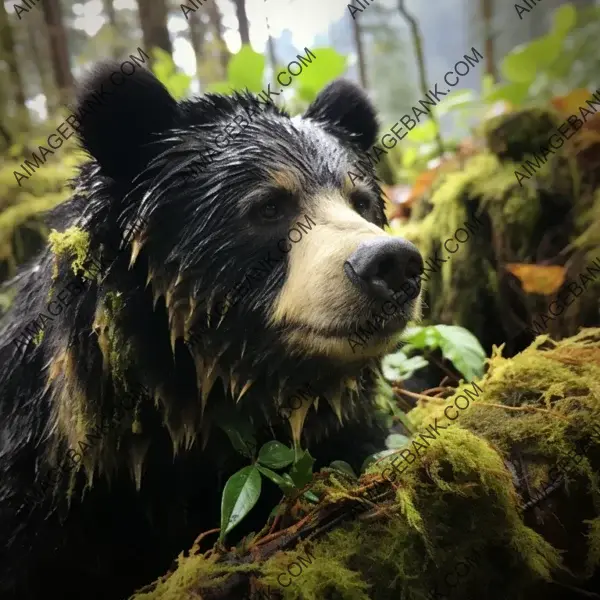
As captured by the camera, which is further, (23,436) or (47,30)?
(47,30)

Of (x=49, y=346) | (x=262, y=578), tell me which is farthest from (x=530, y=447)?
(x=49, y=346)

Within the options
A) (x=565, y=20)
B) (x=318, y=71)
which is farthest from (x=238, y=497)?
(x=565, y=20)

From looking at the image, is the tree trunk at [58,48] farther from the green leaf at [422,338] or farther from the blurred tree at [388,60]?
the green leaf at [422,338]

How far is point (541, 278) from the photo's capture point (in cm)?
306

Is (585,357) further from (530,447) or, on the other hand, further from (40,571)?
(40,571)

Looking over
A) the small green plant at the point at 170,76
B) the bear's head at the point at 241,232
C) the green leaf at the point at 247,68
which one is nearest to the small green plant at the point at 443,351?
the bear's head at the point at 241,232

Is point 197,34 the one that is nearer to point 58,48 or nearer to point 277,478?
point 58,48

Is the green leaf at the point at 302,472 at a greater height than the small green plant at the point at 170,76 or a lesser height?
lesser

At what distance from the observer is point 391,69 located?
325 inches

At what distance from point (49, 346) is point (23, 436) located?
12.7 inches

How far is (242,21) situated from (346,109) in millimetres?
2722

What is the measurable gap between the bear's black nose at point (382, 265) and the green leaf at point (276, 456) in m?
Result: 0.52

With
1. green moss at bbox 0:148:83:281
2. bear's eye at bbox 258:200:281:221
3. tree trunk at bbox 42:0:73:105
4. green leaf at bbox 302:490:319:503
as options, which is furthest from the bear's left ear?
tree trunk at bbox 42:0:73:105

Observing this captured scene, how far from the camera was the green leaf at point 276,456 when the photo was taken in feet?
5.51
